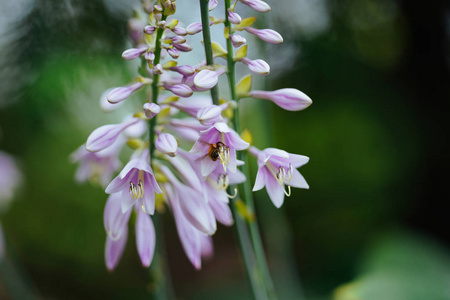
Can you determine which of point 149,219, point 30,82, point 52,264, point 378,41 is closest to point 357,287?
point 149,219

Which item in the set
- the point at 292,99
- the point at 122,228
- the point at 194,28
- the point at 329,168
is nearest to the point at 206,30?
the point at 194,28

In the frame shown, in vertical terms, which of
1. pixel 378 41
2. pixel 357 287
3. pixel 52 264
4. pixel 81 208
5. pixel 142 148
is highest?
pixel 142 148

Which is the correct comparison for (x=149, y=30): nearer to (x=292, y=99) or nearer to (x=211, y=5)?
(x=211, y=5)

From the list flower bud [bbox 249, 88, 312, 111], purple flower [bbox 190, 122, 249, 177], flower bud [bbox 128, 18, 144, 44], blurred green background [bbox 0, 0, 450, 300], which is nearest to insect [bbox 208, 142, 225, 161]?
purple flower [bbox 190, 122, 249, 177]

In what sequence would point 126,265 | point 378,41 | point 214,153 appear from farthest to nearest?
1. point 126,265
2. point 378,41
3. point 214,153

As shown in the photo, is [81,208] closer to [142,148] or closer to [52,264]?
[52,264]

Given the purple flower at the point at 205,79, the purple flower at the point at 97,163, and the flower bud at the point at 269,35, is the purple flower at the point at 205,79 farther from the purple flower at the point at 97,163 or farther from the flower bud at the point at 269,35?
the purple flower at the point at 97,163

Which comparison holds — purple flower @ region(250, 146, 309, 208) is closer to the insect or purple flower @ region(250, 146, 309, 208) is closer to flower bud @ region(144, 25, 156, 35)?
the insect

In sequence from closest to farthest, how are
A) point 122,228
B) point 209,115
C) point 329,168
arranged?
point 209,115 < point 122,228 < point 329,168
